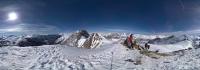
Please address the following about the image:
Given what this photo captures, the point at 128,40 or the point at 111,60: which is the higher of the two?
the point at 128,40

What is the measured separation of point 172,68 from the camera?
88.6ft

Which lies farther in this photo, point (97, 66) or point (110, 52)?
point (110, 52)

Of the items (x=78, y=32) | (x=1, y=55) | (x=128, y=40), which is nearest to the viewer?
(x=1, y=55)

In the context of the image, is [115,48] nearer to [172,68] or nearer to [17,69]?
[172,68]

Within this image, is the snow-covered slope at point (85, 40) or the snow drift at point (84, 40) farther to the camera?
the snow drift at point (84, 40)

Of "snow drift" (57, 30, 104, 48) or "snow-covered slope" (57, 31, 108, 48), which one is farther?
"snow drift" (57, 30, 104, 48)

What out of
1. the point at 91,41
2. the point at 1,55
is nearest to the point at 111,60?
the point at 1,55

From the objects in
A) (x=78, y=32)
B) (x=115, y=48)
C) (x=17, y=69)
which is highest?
(x=78, y=32)

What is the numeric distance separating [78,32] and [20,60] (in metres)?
35.1

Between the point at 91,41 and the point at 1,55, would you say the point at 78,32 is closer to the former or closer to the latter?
the point at 91,41

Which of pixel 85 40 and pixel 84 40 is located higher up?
pixel 84 40

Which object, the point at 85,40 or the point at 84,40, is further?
the point at 84,40

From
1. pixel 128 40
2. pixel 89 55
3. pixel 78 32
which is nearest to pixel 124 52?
pixel 89 55

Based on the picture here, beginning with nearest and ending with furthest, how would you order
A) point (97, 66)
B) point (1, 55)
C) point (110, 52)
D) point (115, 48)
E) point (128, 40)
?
point (97, 66) → point (1, 55) → point (110, 52) → point (115, 48) → point (128, 40)
